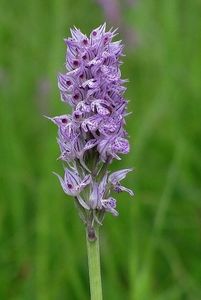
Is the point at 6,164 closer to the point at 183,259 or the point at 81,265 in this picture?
the point at 81,265

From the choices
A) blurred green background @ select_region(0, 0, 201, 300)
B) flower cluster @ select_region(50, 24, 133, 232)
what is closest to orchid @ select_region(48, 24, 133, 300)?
flower cluster @ select_region(50, 24, 133, 232)

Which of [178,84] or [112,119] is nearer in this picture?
[112,119]

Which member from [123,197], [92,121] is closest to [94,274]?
[92,121]

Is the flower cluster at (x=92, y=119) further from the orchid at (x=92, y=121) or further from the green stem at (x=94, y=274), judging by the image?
the green stem at (x=94, y=274)

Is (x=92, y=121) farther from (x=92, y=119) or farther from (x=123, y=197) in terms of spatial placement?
(x=123, y=197)

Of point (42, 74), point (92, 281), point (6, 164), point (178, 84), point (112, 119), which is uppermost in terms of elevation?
point (42, 74)

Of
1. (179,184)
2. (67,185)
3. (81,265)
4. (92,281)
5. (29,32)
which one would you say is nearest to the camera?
(92,281)

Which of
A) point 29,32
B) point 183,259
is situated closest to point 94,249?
point 183,259

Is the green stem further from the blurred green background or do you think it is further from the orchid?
the blurred green background
